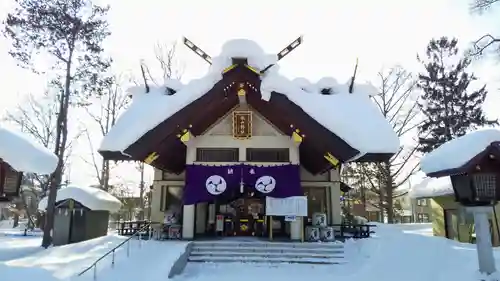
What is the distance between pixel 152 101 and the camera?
46.3ft

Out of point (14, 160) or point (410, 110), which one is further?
point (410, 110)

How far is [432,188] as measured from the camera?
1536 centimetres

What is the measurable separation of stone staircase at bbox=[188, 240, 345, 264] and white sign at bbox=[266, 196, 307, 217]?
1.01m

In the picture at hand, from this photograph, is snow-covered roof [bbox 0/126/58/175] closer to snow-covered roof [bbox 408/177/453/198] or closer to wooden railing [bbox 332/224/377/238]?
wooden railing [bbox 332/224/377/238]

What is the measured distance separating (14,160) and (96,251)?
3.87m

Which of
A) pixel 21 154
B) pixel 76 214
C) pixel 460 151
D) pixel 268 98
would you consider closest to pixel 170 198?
pixel 76 214

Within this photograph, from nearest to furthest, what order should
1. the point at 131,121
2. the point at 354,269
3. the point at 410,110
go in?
1. the point at 354,269
2. the point at 131,121
3. the point at 410,110

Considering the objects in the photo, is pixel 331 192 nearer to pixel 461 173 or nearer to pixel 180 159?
pixel 180 159

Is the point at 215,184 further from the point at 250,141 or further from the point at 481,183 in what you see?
the point at 481,183

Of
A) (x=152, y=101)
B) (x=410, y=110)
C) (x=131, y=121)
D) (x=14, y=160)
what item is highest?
(x=410, y=110)

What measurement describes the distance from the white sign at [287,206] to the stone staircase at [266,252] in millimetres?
1013

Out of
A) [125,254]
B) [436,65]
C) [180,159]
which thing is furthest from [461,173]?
[436,65]

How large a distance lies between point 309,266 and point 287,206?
2372 millimetres

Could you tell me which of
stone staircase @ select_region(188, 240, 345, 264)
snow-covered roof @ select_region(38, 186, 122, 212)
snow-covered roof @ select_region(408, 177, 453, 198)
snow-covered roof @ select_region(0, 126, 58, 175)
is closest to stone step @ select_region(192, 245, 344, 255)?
stone staircase @ select_region(188, 240, 345, 264)
